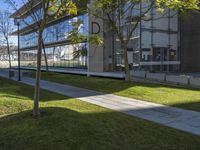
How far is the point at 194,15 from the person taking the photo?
35094mm

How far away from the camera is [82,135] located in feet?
23.2

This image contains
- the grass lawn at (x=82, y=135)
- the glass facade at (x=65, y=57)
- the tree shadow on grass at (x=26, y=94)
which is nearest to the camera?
the grass lawn at (x=82, y=135)

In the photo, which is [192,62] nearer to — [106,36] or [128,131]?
[106,36]

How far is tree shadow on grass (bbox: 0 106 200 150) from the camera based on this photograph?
21.8 ft

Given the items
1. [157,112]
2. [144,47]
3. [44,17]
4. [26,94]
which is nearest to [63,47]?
[144,47]

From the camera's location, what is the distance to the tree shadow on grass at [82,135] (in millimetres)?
6652

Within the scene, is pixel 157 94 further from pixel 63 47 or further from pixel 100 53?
pixel 63 47

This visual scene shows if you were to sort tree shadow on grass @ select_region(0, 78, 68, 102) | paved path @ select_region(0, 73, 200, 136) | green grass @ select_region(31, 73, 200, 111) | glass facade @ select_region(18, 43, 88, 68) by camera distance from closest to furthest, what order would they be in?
paved path @ select_region(0, 73, 200, 136)
green grass @ select_region(31, 73, 200, 111)
tree shadow on grass @ select_region(0, 78, 68, 102)
glass facade @ select_region(18, 43, 88, 68)

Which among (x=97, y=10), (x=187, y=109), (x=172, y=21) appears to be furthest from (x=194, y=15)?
(x=187, y=109)

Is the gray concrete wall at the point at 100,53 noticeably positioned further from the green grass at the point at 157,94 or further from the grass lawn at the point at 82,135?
the grass lawn at the point at 82,135

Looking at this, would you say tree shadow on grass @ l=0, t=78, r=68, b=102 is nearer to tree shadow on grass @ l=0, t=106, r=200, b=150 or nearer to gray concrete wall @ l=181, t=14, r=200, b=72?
tree shadow on grass @ l=0, t=106, r=200, b=150

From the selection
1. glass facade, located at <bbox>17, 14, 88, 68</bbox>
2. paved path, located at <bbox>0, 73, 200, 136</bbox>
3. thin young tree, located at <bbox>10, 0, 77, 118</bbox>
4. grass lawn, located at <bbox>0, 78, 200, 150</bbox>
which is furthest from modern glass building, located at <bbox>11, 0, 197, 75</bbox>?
grass lawn, located at <bbox>0, 78, 200, 150</bbox>

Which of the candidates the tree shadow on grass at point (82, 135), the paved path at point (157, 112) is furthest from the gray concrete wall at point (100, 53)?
the tree shadow on grass at point (82, 135)

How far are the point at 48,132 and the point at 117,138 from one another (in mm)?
1504
